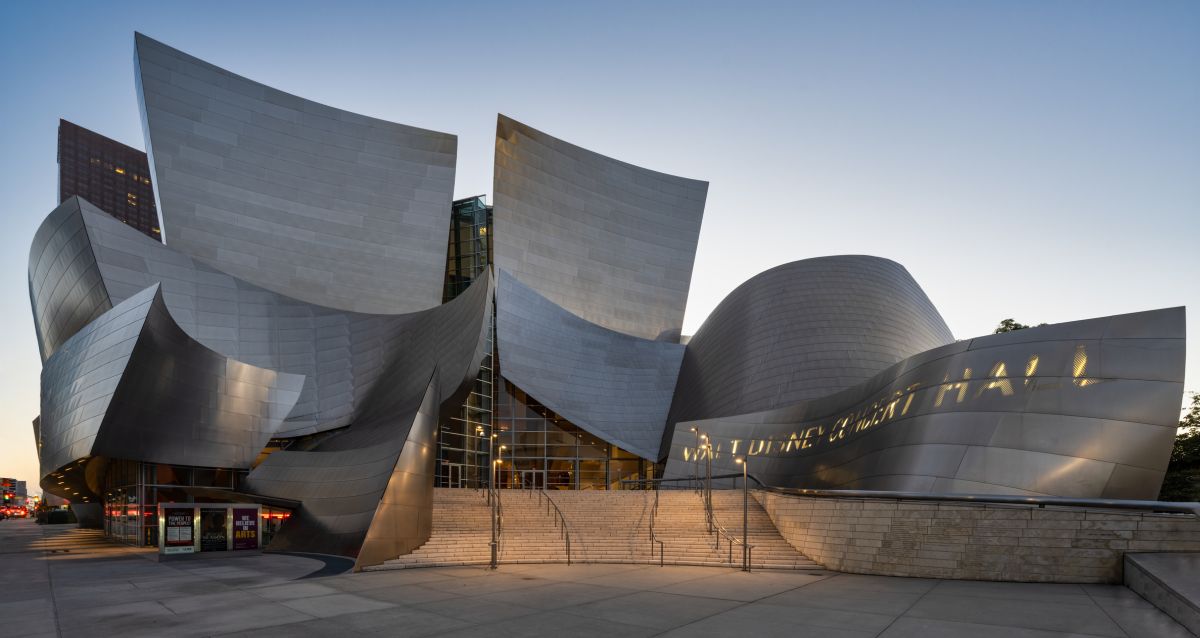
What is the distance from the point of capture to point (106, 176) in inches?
6447

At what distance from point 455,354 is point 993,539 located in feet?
82.4

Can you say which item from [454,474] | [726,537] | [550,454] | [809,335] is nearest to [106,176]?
[454,474]

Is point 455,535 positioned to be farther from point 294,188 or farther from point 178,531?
point 294,188

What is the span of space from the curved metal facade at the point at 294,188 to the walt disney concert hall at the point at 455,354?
15cm

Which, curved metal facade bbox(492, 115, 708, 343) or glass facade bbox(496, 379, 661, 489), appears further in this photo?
curved metal facade bbox(492, 115, 708, 343)

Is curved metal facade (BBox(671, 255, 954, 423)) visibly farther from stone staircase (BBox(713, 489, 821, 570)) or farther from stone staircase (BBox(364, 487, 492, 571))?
stone staircase (BBox(364, 487, 492, 571))

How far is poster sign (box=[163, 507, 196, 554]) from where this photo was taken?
2303 cm

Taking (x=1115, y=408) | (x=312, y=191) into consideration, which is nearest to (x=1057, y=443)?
(x=1115, y=408)

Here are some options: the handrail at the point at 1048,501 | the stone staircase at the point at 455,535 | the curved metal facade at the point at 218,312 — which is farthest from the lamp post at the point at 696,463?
the curved metal facade at the point at 218,312

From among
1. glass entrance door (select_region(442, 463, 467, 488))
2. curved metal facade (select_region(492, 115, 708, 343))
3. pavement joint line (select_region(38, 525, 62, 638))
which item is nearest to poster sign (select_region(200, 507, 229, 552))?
pavement joint line (select_region(38, 525, 62, 638))

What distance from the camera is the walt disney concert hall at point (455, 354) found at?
18.8 metres

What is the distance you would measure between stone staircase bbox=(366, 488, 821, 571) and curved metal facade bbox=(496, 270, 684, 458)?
10.8 metres

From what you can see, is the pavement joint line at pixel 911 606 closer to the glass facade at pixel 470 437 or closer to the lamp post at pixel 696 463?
the lamp post at pixel 696 463

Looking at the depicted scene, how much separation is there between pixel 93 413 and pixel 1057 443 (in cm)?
3049
